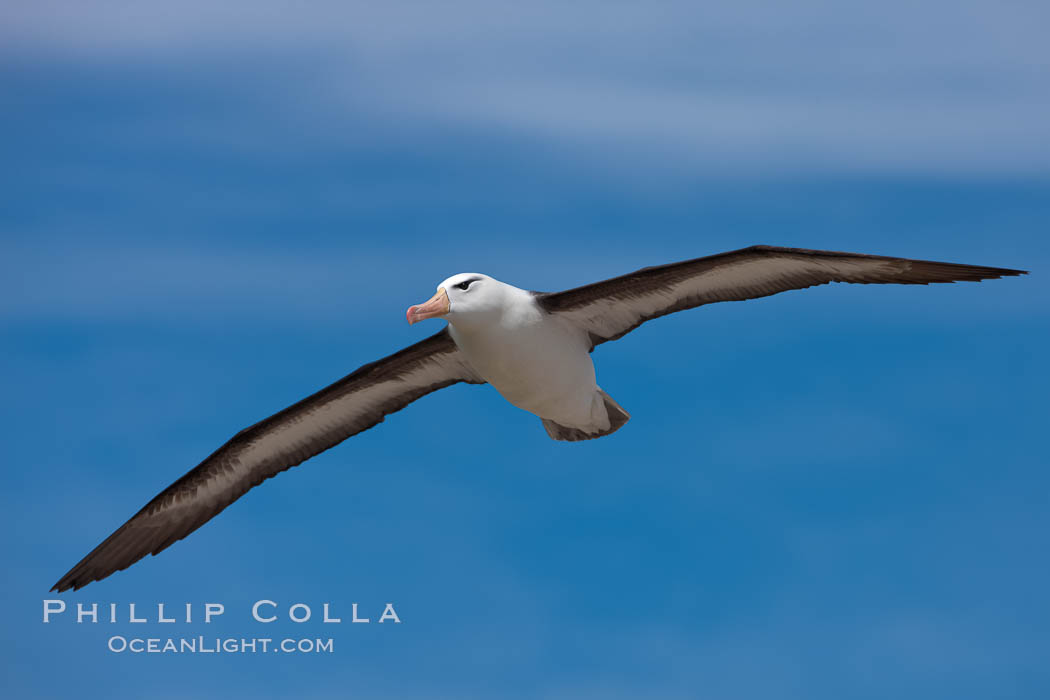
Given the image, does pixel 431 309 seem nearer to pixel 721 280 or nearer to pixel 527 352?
pixel 527 352

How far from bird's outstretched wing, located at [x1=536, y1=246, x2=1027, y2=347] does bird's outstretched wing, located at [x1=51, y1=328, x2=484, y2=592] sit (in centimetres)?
185

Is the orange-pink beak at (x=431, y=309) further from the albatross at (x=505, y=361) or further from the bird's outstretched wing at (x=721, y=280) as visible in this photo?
the bird's outstretched wing at (x=721, y=280)

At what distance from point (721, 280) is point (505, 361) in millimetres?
2559

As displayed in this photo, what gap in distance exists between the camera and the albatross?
1288 cm

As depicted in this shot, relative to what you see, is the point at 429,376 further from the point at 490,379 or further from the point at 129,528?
the point at 129,528

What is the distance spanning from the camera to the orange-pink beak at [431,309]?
12.4 meters

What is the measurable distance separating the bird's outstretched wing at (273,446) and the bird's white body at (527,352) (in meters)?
1.27

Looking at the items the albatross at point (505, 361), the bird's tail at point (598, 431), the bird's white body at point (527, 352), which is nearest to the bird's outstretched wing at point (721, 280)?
the albatross at point (505, 361)

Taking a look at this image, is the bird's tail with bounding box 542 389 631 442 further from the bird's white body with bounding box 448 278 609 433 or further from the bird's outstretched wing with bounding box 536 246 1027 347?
the bird's outstretched wing with bounding box 536 246 1027 347

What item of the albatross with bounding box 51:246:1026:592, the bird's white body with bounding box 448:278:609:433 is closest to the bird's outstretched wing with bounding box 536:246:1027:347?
the albatross with bounding box 51:246:1026:592

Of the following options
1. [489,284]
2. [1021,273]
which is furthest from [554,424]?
[1021,273]

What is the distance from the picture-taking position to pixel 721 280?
13547mm

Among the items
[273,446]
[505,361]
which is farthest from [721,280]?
[273,446]

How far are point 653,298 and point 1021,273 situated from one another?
12.2ft
